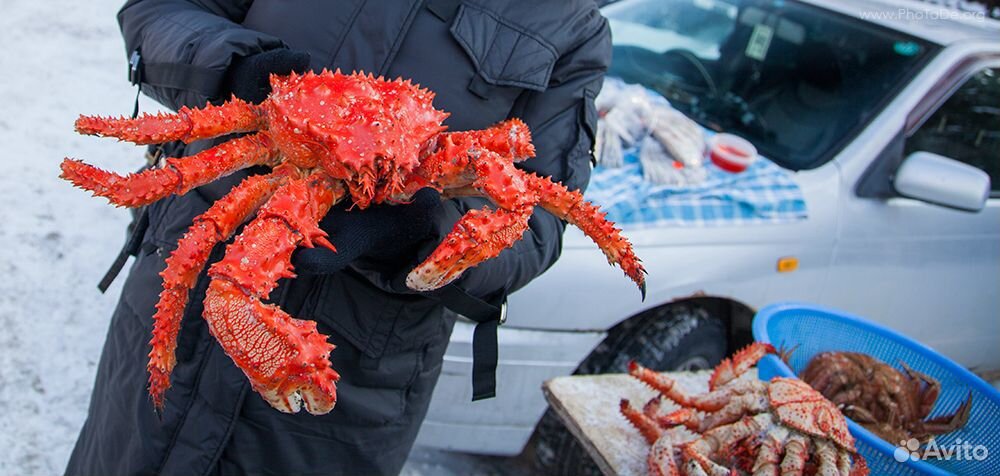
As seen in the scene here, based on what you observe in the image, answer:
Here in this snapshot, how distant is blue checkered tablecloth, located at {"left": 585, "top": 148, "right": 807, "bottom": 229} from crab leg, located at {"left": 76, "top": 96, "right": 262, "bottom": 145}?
5.23ft

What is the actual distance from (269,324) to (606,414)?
3.59ft

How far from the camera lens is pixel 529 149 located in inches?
65.4

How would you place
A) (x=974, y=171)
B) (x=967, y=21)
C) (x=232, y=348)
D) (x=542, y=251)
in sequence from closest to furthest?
(x=232, y=348)
(x=542, y=251)
(x=974, y=171)
(x=967, y=21)

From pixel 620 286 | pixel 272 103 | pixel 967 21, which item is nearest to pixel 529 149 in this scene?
pixel 272 103

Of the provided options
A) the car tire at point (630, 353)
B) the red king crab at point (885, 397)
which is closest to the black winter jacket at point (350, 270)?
the red king crab at point (885, 397)

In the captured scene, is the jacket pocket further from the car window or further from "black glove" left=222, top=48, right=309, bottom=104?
the car window

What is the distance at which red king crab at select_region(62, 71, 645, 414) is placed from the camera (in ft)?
4.30

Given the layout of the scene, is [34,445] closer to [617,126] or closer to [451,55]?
[451,55]

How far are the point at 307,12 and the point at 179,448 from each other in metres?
1.00

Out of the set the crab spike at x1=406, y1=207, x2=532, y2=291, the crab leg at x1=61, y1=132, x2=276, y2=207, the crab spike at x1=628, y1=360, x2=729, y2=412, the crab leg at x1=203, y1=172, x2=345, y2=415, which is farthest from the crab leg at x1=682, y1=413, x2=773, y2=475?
the crab leg at x1=61, y1=132, x2=276, y2=207

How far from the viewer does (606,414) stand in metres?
2.08

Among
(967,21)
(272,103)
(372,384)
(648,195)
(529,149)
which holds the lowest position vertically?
(372,384)

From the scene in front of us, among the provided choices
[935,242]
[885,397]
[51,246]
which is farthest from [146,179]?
[935,242]

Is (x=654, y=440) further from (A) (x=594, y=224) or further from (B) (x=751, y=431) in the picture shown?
(A) (x=594, y=224)
